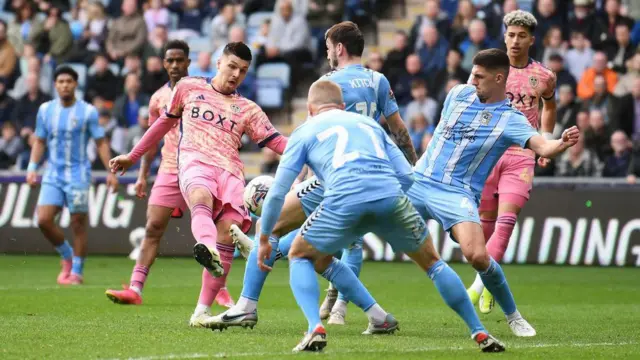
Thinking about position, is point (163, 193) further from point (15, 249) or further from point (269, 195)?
point (15, 249)

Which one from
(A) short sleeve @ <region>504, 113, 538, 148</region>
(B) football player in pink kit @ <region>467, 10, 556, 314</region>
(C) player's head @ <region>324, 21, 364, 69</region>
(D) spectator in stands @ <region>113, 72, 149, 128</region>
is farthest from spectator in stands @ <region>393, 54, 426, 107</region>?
(A) short sleeve @ <region>504, 113, 538, 148</region>

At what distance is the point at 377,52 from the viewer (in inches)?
852

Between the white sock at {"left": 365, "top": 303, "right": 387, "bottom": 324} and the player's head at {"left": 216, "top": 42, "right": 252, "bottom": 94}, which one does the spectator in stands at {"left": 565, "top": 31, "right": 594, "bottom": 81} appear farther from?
the white sock at {"left": 365, "top": 303, "right": 387, "bottom": 324}

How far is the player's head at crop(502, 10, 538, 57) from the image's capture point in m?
11.0

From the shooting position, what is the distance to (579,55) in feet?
64.4

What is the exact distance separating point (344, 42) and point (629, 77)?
10529mm

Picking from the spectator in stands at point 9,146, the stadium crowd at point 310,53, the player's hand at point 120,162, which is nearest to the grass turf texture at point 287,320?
the player's hand at point 120,162

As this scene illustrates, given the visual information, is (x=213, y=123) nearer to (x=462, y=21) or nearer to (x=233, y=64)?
(x=233, y=64)

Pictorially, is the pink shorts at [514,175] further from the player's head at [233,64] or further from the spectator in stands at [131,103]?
the spectator in stands at [131,103]

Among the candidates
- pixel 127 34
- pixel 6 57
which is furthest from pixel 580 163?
pixel 6 57

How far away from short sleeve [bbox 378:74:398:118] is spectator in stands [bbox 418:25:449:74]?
1095 centimetres

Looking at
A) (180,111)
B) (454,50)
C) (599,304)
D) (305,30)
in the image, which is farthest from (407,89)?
(180,111)

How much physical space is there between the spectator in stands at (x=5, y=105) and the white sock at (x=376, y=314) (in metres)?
15.2

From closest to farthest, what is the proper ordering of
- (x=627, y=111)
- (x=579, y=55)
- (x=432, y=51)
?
(x=627, y=111), (x=579, y=55), (x=432, y=51)
